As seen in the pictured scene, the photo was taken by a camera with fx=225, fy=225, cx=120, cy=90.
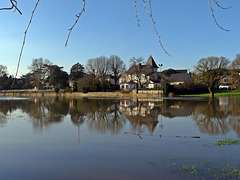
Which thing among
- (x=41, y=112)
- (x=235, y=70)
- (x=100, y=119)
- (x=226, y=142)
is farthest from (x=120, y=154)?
(x=235, y=70)

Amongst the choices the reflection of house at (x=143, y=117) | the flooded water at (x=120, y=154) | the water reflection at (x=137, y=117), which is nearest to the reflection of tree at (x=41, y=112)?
the water reflection at (x=137, y=117)

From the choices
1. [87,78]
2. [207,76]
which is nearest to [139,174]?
[207,76]

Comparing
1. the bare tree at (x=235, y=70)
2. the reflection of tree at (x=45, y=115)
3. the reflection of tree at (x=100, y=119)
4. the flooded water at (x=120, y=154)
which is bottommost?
the flooded water at (x=120, y=154)

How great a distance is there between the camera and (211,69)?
40.1 metres

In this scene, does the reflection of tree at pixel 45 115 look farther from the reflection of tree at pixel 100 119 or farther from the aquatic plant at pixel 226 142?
the aquatic plant at pixel 226 142

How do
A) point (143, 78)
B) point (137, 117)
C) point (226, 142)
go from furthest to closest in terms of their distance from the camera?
point (143, 78) → point (137, 117) → point (226, 142)

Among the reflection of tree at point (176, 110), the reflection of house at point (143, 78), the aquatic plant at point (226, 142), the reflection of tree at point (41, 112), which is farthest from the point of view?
the reflection of house at point (143, 78)

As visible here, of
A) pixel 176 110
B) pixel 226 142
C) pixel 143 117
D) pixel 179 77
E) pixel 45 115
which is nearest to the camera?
pixel 226 142

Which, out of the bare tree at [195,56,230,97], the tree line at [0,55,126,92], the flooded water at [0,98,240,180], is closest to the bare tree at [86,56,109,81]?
the tree line at [0,55,126,92]

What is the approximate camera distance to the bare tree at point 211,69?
131 ft

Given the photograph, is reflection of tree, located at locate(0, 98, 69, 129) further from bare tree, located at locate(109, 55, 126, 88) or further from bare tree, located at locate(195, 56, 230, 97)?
bare tree, located at locate(109, 55, 126, 88)

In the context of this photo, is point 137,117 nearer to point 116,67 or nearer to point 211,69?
point 211,69

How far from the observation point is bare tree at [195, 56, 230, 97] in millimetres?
39812

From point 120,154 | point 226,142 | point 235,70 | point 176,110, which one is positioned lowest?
point 120,154
